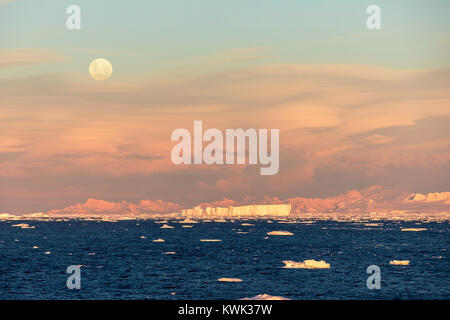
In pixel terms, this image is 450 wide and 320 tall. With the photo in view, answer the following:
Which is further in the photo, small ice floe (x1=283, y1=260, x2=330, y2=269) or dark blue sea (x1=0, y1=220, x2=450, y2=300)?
small ice floe (x1=283, y1=260, x2=330, y2=269)

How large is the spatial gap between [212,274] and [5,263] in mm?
36515

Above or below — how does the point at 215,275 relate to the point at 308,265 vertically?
below

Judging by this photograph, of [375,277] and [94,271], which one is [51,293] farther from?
[375,277]

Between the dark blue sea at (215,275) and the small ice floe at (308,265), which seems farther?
the small ice floe at (308,265)

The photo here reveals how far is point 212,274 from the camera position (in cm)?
6844

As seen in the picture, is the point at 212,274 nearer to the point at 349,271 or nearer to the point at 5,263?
the point at 349,271

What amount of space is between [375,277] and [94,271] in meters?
35.7

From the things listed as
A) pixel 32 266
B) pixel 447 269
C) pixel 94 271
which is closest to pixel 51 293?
pixel 94 271

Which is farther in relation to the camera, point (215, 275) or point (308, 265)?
point (308, 265)
